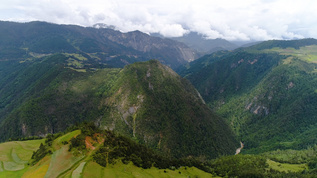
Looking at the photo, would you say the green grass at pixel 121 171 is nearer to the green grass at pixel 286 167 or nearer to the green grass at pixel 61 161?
the green grass at pixel 61 161

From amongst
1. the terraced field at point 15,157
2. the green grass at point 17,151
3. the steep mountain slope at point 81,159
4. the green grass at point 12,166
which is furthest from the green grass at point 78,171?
the green grass at point 17,151

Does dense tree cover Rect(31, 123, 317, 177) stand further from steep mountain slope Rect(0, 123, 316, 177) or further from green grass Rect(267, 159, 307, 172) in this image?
green grass Rect(267, 159, 307, 172)

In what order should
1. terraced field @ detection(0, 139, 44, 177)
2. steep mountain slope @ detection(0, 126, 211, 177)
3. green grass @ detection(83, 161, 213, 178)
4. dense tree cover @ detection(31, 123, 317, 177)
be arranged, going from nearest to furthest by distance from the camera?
green grass @ detection(83, 161, 213, 178) → steep mountain slope @ detection(0, 126, 211, 177) → terraced field @ detection(0, 139, 44, 177) → dense tree cover @ detection(31, 123, 317, 177)

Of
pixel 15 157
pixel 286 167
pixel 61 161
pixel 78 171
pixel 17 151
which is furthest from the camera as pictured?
pixel 286 167

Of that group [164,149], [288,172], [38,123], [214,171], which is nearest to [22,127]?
[38,123]

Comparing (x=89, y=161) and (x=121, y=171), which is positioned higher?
(x=89, y=161)

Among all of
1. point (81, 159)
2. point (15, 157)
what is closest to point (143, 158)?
point (81, 159)

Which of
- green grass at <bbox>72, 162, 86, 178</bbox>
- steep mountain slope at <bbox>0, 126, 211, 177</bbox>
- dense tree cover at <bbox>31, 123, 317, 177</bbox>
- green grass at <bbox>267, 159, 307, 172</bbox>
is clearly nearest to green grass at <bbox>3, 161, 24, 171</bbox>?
steep mountain slope at <bbox>0, 126, 211, 177</bbox>

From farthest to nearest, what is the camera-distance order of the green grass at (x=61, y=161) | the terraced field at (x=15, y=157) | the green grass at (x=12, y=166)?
the green grass at (x=12, y=166)
the terraced field at (x=15, y=157)
the green grass at (x=61, y=161)

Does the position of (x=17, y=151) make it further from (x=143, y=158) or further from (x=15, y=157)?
(x=143, y=158)
